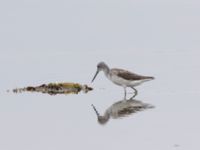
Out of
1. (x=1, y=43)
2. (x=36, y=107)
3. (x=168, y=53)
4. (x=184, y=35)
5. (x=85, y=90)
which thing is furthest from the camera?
(x=184, y=35)

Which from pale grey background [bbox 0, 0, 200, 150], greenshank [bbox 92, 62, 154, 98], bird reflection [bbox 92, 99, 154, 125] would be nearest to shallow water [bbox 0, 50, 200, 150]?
pale grey background [bbox 0, 0, 200, 150]

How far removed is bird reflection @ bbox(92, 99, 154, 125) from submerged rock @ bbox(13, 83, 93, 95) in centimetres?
173

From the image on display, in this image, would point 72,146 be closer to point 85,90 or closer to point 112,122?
point 112,122

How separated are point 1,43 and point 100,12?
11023 millimetres

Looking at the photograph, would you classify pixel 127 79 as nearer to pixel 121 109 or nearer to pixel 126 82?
pixel 126 82

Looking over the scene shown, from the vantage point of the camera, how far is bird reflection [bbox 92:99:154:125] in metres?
20.3

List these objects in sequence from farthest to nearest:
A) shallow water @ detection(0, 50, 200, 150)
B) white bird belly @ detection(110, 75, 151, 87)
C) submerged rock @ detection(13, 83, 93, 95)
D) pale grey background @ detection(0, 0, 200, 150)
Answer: white bird belly @ detection(110, 75, 151, 87) → submerged rock @ detection(13, 83, 93, 95) → pale grey background @ detection(0, 0, 200, 150) → shallow water @ detection(0, 50, 200, 150)

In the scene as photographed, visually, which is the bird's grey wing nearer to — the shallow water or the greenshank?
the greenshank

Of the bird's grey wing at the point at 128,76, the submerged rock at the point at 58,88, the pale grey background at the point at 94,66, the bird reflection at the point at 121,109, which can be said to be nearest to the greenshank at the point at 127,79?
the bird's grey wing at the point at 128,76

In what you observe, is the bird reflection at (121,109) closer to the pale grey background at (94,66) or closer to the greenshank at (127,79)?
the pale grey background at (94,66)

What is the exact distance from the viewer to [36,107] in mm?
21469

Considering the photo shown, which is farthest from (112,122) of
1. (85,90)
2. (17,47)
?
(17,47)

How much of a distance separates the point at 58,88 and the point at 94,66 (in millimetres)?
4541

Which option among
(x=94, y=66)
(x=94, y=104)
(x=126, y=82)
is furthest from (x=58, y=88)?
(x=94, y=66)
